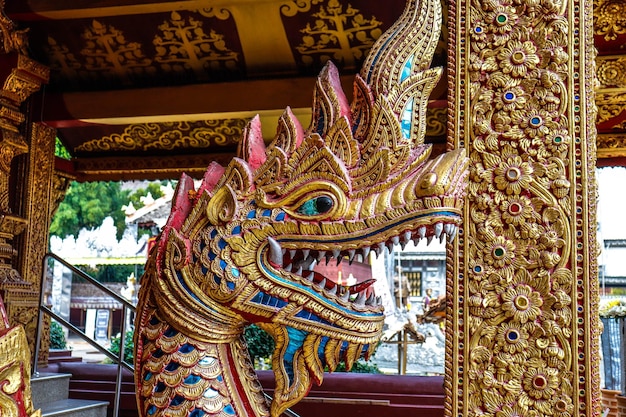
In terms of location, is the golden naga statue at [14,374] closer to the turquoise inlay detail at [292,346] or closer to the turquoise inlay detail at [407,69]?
the turquoise inlay detail at [292,346]

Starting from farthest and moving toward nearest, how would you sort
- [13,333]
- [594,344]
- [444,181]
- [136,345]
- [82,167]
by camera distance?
[82,167]
[594,344]
[136,345]
[444,181]
[13,333]

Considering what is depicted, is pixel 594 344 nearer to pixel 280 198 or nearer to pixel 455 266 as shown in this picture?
pixel 455 266

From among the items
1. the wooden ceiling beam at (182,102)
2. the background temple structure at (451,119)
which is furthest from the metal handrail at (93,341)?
the wooden ceiling beam at (182,102)

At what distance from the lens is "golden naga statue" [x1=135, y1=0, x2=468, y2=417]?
1.34 m

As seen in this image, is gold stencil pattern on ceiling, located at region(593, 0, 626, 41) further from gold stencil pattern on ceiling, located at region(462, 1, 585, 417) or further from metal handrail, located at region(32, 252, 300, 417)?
metal handrail, located at region(32, 252, 300, 417)

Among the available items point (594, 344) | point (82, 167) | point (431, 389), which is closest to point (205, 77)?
point (82, 167)

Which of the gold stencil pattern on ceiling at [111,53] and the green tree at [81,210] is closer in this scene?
the gold stencil pattern on ceiling at [111,53]

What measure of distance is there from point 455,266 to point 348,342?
626mm

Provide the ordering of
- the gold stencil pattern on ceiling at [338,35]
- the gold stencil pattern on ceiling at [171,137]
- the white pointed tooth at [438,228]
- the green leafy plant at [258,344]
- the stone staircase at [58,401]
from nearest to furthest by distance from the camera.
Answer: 1. the white pointed tooth at [438,228]
2. the stone staircase at [58,401]
3. the gold stencil pattern on ceiling at [338,35]
4. the gold stencil pattern on ceiling at [171,137]
5. the green leafy plant at [258,344]

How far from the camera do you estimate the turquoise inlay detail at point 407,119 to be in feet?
4.88

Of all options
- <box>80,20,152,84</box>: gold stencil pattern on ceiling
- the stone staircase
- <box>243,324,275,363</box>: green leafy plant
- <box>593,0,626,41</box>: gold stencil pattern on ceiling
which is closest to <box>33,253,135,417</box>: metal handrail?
the stone staircase

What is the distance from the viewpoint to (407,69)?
151 centimetres

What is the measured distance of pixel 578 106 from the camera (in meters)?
1.88

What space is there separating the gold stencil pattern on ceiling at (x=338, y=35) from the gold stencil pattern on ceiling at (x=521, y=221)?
2.43 m
